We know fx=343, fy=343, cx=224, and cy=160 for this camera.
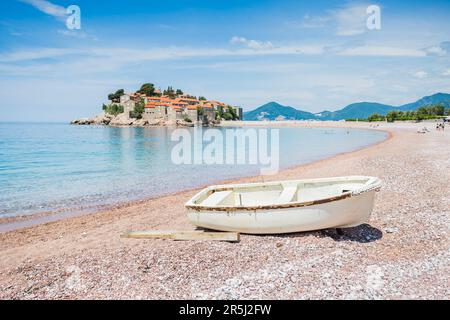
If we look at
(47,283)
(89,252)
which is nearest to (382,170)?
(89,252)

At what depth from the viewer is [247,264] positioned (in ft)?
24.8

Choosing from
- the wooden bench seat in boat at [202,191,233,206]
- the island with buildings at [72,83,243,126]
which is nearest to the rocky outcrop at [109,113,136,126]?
the island with buildings at [72,83,243,126]

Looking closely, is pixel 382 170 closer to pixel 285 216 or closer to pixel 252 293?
pixel 285 216

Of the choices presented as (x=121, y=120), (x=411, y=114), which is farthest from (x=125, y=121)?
(x=411, y=114)

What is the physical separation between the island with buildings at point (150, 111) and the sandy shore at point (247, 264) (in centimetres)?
14494

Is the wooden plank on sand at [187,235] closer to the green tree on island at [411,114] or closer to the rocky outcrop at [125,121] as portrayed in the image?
the green tree on island at [411,114]

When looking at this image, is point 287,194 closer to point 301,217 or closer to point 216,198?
point 301,217

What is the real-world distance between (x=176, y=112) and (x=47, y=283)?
151 m

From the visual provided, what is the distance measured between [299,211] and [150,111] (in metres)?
156

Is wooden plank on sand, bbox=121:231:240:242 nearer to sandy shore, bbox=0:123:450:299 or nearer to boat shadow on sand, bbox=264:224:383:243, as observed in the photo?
sandy shore, bbox=0:123:450:299

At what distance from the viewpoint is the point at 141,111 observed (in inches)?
6324

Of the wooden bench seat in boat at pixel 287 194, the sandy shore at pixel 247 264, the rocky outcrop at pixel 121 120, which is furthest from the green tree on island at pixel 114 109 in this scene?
the wooden bench seat in boat at pixel 287 194

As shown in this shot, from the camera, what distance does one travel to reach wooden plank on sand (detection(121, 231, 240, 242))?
885 centimetres

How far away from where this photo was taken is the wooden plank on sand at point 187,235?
Result: 8852 mm
